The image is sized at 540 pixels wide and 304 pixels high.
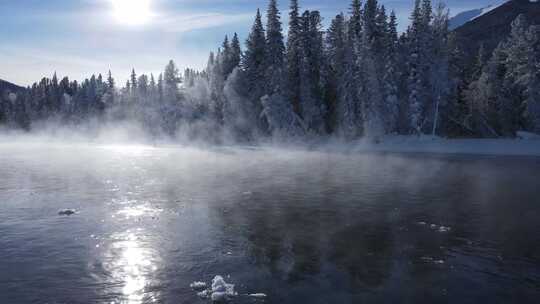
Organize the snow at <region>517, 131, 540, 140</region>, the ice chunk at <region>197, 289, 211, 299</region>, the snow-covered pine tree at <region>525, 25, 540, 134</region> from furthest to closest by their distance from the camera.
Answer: the snow-covered pine tree at <region>525, 25, 540, 134</region>
the snow at <region>517, 131, 540, 140</region>
the ice chunk at <region>197, 289, 211, 299</region>

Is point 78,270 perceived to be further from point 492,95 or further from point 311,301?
point 492,95

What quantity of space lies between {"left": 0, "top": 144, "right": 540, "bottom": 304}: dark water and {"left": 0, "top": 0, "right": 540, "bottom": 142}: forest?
38363mm

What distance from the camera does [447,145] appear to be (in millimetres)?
61312

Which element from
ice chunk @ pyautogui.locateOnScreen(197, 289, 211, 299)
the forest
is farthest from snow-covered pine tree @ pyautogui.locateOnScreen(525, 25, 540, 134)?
ice chunk @ pyautogui.locateOnScreen(197, 289, 211, 299)

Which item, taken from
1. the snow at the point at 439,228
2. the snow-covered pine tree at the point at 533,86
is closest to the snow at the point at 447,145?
the snow-covered pine tree at the point at 533,86

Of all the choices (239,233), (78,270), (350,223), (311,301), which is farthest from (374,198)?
(78,270)

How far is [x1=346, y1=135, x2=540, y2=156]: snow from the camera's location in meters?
57.2

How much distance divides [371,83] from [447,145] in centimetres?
1384

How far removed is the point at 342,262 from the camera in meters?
13.4

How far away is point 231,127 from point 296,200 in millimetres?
54631

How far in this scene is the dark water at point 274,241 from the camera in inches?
447

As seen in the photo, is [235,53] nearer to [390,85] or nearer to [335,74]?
[335,74]

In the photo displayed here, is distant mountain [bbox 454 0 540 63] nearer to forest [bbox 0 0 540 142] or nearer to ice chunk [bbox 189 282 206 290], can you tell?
forest [bbox 0 0 540 142]

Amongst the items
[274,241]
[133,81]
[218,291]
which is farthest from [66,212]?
[133,81]
